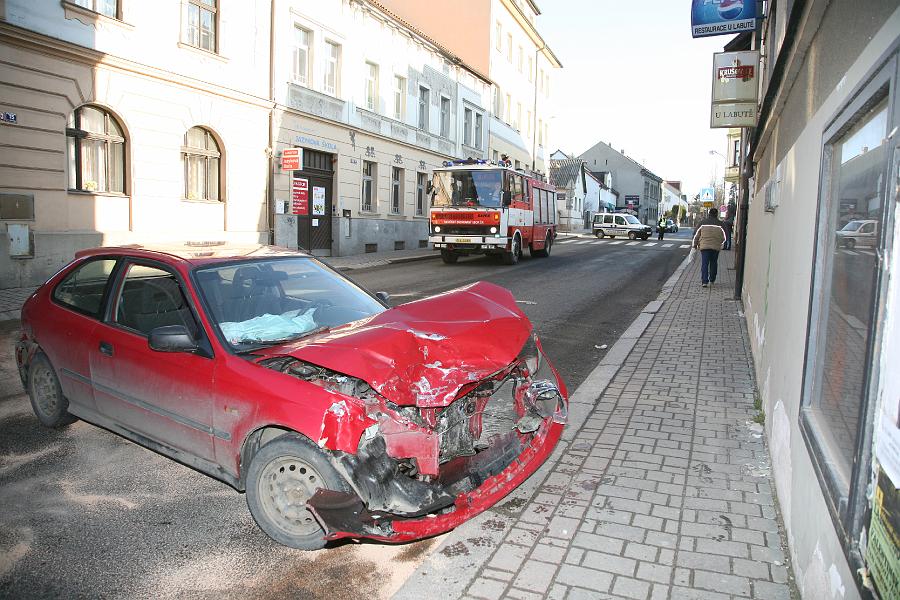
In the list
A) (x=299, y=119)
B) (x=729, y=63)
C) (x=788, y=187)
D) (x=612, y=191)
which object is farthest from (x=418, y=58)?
(x=612, y=191)

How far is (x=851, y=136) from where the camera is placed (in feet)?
8.56

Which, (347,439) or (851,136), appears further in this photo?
(347,439)

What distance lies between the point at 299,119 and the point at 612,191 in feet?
254

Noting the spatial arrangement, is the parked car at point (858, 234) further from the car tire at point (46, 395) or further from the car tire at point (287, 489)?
the car tire at point (46, 395)

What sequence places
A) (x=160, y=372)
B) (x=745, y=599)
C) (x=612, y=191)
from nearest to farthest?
(x=745, y=599)
(x=160, y=372)
(x=612, y=191)

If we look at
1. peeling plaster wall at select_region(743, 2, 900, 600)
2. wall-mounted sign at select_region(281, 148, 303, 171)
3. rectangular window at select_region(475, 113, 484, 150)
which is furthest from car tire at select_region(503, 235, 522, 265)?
peeling plaster wall at select_region(743, 2, 900, 600)

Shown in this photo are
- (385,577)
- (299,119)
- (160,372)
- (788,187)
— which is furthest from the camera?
(299,119)

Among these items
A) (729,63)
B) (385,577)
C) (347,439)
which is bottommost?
(385,577)

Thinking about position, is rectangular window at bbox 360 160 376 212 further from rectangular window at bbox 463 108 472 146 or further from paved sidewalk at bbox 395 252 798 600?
paved sidewalk at bbox 395 252 798 600

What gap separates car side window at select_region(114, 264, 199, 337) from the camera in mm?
4129

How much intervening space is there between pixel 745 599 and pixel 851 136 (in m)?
2.07

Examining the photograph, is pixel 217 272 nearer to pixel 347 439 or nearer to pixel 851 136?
pixel 347 439

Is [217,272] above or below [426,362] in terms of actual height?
above

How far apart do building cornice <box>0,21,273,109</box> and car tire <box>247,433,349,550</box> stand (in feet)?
41.9
